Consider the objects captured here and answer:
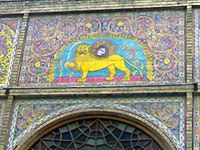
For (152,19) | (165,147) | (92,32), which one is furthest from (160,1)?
(165,147)

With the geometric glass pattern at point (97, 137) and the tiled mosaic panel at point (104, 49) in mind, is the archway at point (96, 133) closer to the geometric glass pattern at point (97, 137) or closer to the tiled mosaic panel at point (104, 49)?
the geometric glass pattern at point (97, 137)

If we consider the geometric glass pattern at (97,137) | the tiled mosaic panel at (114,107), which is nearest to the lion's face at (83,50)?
the tiled mosaic panel at (114,107)

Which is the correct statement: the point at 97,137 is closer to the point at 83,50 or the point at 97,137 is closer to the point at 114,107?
the point at 114,107

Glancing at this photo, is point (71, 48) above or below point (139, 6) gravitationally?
below

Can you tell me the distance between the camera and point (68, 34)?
14.0m

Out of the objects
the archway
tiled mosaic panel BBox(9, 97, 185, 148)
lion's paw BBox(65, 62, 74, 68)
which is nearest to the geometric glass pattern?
the archway

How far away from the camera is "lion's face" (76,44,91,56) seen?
13.6 meters

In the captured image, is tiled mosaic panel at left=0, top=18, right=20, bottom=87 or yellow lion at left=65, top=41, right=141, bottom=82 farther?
tiled mosaic panel at left=0, top=18, right=20, bottom=87

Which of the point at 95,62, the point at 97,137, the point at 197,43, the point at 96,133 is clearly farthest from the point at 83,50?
the point at 197,43

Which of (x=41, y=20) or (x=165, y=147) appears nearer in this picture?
(x=165, y=147)

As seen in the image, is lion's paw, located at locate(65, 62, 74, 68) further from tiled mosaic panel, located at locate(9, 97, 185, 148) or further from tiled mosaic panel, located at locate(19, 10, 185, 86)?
tiled mosaic panel, located at locate(9, 97, 185, 148)

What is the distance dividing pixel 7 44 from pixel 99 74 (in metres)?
2.27

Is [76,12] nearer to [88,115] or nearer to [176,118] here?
[88,115]

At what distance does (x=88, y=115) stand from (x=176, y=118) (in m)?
1.77
